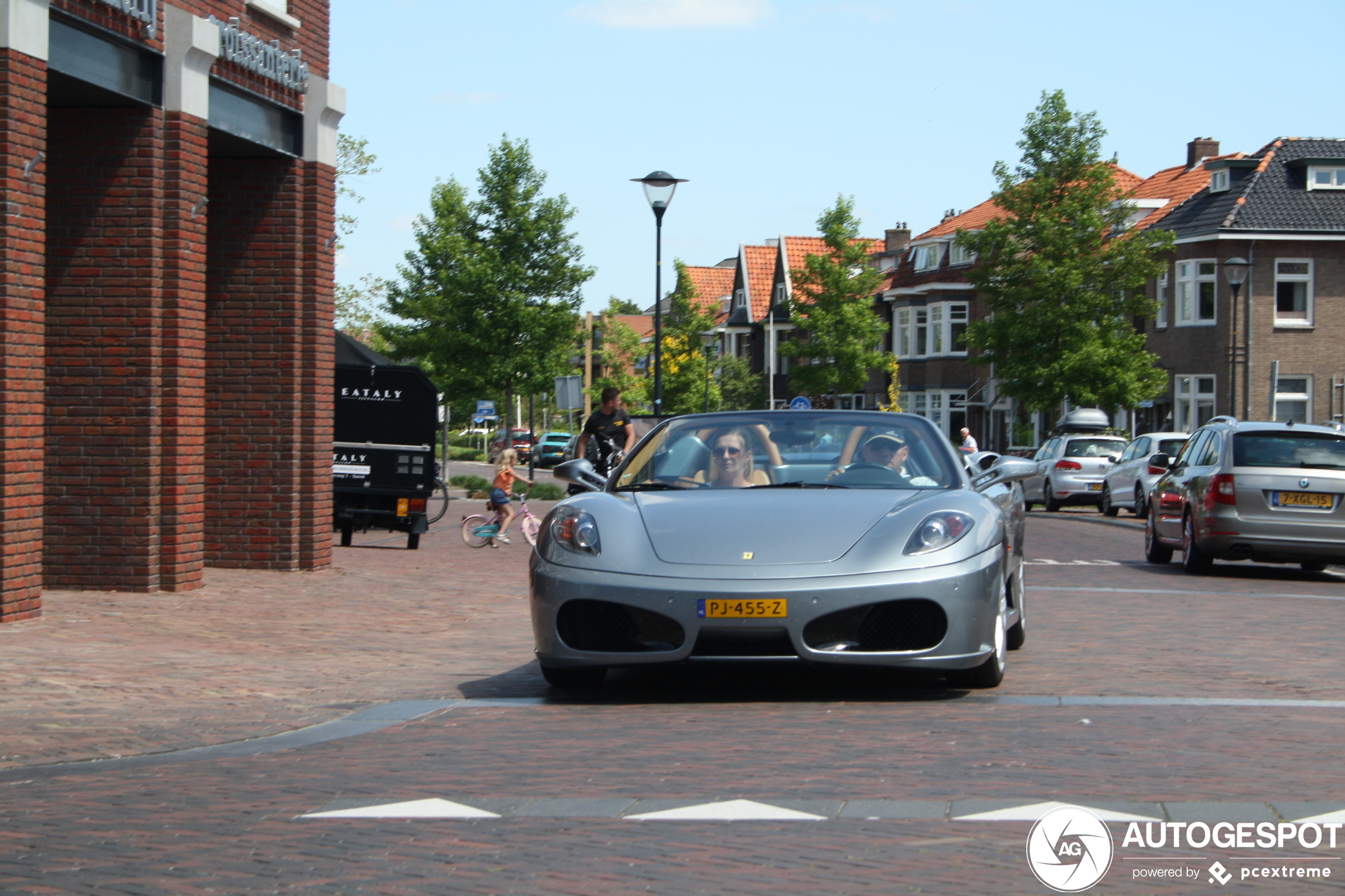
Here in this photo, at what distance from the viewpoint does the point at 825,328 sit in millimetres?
62219

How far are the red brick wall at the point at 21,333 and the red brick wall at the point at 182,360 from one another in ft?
5.59

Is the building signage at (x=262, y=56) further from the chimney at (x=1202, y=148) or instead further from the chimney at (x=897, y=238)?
the chimney at (x=897, y=238)

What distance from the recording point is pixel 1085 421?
127 feet

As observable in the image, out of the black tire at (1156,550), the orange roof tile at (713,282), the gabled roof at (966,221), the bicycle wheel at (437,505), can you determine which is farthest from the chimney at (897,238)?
the black tire at (1156,550)

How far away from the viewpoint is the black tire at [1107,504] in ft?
98.8

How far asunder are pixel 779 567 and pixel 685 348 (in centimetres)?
7462

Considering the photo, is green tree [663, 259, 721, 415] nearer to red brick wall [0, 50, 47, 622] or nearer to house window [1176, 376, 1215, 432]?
house window [1176, 376, 1215, 432]

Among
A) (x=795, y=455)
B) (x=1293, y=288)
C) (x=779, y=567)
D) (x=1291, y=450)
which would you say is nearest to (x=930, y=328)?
(x=1293, y=288)

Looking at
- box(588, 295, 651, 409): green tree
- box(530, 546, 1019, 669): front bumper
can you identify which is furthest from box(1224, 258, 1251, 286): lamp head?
box(588, 295, 651, 409): green tree

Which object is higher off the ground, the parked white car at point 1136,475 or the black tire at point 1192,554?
the parked white car at point 1136,475

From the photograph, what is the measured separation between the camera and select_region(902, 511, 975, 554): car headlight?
6.79 meters

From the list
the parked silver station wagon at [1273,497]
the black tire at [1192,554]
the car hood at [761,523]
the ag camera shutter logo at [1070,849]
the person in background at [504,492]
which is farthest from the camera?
the person in background at [504,492]

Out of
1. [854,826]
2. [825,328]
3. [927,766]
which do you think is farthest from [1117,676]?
[825,328]

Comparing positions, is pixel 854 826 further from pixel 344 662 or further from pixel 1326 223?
pixel 1326 223
